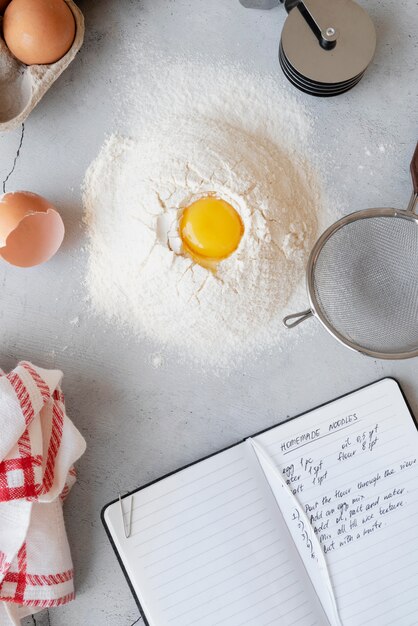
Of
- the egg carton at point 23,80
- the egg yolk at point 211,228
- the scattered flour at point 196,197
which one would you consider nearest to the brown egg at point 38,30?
the egg carton at point 23,80

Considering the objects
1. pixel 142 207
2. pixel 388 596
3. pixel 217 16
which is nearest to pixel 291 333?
pixel 142 207

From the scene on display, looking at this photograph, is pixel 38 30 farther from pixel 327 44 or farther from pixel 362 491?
pixel 362 491

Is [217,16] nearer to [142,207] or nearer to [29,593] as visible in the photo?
[142,207]

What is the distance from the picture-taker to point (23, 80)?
87 cm

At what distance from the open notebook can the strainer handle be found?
0.14 metres

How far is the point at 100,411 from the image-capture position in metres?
0.90

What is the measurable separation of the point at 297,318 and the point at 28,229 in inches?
16.7

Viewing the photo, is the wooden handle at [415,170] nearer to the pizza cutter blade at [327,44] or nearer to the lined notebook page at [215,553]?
the pizza cutter blade at [327,44]

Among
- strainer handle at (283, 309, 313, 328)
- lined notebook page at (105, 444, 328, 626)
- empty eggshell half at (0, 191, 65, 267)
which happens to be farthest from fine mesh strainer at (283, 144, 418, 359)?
empty eggshell half at (0, 191, 65, 267)

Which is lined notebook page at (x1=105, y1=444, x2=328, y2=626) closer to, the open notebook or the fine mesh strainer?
the open notebook

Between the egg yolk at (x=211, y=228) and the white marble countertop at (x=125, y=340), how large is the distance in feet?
0.58

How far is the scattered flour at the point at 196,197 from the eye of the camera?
0.86 metres

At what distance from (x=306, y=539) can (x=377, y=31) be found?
822 millimetres

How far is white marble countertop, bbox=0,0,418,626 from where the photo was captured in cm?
89
